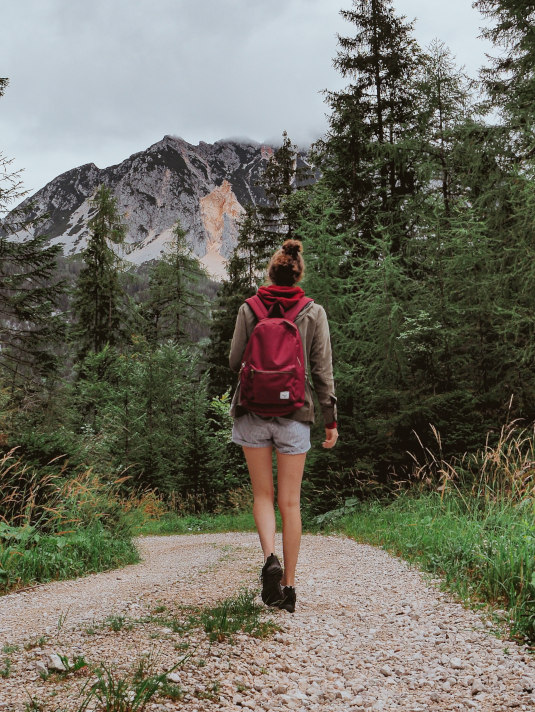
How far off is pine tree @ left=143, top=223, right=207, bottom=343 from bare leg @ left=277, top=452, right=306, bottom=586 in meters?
30.1

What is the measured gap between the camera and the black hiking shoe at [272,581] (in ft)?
10.9

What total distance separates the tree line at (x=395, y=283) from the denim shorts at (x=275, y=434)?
434 centimetres

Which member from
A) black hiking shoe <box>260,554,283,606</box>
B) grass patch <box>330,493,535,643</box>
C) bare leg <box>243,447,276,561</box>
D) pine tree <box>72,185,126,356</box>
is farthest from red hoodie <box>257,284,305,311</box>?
pine tree <box>72,185,126,356</box>

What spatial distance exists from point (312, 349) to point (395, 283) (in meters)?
6.42

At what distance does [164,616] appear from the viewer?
3.26 m

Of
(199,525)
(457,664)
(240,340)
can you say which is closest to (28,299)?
(199,525)

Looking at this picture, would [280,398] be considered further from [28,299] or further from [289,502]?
[28,299]

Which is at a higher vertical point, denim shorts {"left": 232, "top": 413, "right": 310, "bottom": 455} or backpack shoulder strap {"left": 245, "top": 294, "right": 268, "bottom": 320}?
backpack shoulder strap {"left": 245, "top": 294, "right": 268, "bottom": 320}

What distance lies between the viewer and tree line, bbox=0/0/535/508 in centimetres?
937

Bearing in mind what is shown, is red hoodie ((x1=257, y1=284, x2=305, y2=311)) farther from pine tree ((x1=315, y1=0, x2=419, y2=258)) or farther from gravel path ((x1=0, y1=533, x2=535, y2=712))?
pine tree ((x1=315, y1=0, x2=419, y2=258))

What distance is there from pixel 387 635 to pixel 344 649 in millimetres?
363

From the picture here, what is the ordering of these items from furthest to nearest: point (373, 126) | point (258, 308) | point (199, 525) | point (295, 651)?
point (373, 126) < point (199, 525) < point (258, 308) < point (295, 651)

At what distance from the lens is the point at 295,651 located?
2.80m

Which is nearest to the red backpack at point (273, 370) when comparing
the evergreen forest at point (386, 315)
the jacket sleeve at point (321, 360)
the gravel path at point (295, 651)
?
the jacket sleeve at point (321, 360)
